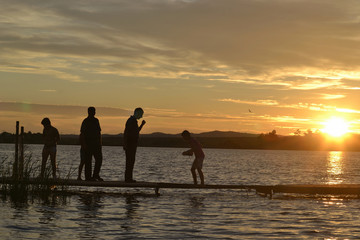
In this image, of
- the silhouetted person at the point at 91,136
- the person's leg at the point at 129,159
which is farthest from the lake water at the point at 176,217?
the silhouetted person at the point at 91,136

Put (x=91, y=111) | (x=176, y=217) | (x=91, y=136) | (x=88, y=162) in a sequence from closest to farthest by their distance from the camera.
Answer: (x=176, y=217), (x=91, y=111), (x=91, y=136), (x=88, y=162)

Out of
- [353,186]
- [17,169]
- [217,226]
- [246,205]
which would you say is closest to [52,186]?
[17,169]

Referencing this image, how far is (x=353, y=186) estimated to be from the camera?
24312 millimetres

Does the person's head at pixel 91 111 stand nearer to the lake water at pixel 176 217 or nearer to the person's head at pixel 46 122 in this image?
the person's head at pixel 46 122

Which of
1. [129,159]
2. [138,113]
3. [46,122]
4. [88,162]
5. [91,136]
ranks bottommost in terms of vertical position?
[88,162]

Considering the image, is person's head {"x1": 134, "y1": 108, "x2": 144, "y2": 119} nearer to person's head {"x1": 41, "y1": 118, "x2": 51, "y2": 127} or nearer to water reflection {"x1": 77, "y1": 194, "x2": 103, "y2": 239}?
water reflection {"x1": 77, "y1": 194, "x2": 103, "y2": 239}

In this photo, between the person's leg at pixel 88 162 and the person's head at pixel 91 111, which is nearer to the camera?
the person's head at pixel 91 111

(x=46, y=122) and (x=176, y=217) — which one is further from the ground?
(x=46, y=122)

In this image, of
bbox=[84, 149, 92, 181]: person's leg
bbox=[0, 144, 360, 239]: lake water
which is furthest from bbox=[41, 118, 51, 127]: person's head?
bbox=[0, 144, 360, 239]: lake water

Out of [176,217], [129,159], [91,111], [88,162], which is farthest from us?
[88,162]

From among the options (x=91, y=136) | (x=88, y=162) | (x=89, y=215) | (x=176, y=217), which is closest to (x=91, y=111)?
(x=91, y=136)

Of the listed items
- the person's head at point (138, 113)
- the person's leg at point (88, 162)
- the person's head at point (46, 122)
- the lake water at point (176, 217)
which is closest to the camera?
the lake water at point (176, 217)

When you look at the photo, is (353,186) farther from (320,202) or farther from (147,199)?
(147,199)

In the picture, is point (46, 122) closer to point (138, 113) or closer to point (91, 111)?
point (91, 111)
